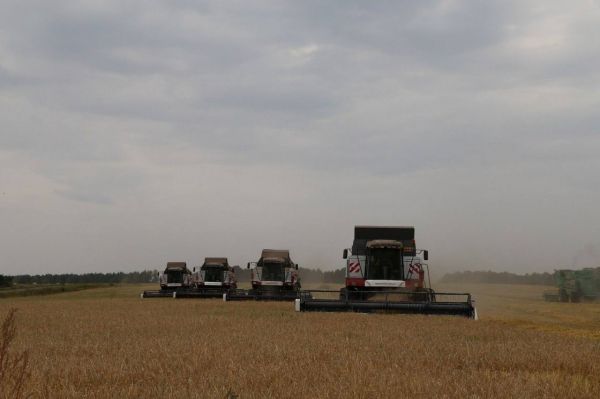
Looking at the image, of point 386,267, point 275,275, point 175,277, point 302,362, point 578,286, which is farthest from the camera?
point 175,277

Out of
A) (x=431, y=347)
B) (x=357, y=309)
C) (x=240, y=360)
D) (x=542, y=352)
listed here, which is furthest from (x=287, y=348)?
(x=357, y=309)

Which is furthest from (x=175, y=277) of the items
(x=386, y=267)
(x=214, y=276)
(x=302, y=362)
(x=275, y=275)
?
(x=302, y=362)

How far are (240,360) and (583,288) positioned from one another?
3687cm

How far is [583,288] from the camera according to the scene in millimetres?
40156

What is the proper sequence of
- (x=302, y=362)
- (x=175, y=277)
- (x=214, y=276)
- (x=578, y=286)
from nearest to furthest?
1. (x=302, y=362)
2. (x=578, y=286)
3. (x=214, y=276)
4. (x=175, y=277)

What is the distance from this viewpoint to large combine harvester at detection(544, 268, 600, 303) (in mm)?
39625

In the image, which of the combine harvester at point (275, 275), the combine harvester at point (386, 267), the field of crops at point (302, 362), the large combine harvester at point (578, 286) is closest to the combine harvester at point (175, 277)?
the combine harvester at point (275, 275)

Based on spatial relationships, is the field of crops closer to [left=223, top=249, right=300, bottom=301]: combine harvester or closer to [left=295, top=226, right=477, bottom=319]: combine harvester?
[left=295, top=226, right=477, bottom=319]: combine harvester

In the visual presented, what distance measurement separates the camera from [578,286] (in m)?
40.2

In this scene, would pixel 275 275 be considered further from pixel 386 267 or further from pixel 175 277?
pixel 386 267

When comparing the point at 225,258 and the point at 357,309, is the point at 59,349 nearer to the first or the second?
the point at 357,309

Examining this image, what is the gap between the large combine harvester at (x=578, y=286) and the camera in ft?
130

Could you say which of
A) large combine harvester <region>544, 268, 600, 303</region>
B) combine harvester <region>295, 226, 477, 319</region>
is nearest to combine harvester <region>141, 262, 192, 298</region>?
combine harvester <region>295, 226, 477, 319</region>

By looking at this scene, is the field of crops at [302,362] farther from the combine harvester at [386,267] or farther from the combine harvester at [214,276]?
the combine harvester at [214,276]
